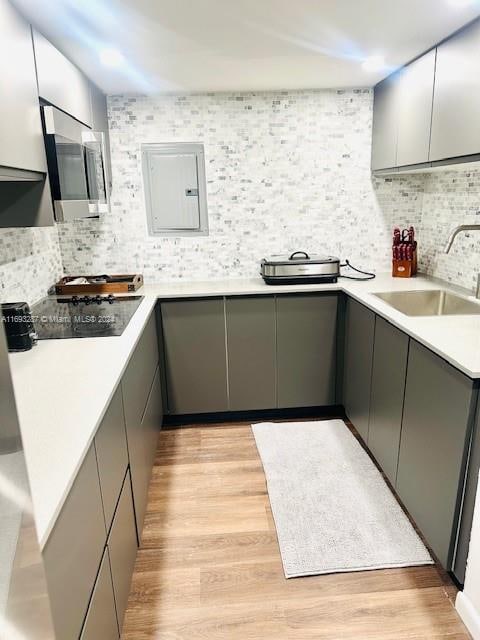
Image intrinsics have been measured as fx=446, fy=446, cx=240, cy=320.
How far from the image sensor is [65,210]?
176cm

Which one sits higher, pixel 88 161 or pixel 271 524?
pixel 88 161

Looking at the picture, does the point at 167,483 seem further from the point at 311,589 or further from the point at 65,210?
the point at 65,210

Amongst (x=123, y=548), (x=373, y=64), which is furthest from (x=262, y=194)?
(x=123, y=548)

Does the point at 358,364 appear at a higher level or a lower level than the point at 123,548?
higher

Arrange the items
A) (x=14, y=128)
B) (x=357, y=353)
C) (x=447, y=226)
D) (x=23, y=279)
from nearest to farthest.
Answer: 1. (x=14, y=128)
2. (x=23, y=279)
3. (x=357, y=353)
4. (x=447, y=226)

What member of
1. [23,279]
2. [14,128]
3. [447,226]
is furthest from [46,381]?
[447,226]

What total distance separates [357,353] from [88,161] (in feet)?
5.61

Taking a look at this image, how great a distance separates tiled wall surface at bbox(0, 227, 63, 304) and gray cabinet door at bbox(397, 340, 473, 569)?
1.80 meters

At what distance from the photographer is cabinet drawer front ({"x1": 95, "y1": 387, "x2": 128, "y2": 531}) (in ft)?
4.19

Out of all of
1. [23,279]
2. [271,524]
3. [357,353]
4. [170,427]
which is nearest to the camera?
[271,524]

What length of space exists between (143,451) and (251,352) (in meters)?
0.98

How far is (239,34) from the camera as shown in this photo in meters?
1.83

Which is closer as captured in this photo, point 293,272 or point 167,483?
point 167,483

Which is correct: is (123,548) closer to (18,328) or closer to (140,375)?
(140,375)
